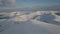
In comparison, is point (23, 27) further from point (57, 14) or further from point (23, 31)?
point (57, 14)

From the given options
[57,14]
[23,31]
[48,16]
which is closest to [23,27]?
[23,31]

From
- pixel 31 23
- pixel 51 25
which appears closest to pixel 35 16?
pixel 31 23

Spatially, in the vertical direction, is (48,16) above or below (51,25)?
above

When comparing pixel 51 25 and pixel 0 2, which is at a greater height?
pixel 0 2

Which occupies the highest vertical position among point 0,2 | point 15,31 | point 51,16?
point 0,2

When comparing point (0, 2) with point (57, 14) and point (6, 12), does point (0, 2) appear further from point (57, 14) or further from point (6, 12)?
point (57, 14)

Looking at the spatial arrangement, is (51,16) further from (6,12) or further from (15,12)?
(6,12)
